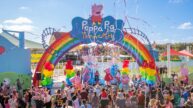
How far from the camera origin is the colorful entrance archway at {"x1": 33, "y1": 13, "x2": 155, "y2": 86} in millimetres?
20172

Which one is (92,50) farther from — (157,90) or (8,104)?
(8,104)

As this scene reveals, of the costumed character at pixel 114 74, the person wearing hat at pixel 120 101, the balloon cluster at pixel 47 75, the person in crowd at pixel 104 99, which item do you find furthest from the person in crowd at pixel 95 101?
the costumed character at pixel 114 74

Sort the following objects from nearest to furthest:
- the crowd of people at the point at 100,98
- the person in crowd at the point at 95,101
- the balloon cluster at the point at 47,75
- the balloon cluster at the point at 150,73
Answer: the crowd of people at the point at 100,98
the person in crowd at the point at 95,101
the balloon cluster at the point at 150,73
the balloon cluster at the point at 47,75

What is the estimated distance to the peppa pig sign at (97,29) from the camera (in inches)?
794

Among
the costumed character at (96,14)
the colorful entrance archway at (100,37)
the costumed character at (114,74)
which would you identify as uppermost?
the costumed character at (96,14)

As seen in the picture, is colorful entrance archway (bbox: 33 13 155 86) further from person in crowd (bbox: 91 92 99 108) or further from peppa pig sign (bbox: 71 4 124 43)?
person in crowd (bbox: 91 92 99 108)

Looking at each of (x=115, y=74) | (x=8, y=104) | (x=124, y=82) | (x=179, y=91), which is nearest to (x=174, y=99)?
(x=179, y=91)

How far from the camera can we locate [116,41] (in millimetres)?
20172

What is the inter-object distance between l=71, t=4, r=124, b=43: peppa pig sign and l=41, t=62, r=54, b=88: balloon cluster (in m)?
2.19

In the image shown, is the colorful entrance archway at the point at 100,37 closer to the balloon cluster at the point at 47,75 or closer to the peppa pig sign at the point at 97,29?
the peppa pig sign at the point at 97,29

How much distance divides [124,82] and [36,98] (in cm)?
723

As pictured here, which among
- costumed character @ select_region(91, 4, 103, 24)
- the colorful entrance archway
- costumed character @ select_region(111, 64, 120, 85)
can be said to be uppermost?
costumed character @ select_region(91, 4, 103, 24)

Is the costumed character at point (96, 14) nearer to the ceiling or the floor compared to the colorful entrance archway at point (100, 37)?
nearer to the ceiling

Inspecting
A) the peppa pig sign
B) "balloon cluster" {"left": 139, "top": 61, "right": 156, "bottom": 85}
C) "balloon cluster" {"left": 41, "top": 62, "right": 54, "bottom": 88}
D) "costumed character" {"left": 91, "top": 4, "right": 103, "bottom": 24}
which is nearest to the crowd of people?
"balloon cluster" {"left": 139, "top": 61, "right": 156, "bottom": 85}
